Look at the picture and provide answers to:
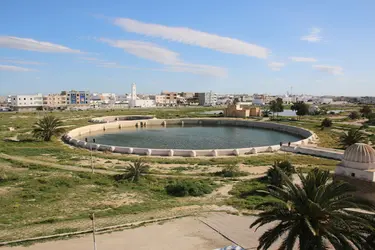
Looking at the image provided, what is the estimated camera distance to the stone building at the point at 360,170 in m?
14.8

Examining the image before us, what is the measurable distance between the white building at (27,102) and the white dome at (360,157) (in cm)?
12272

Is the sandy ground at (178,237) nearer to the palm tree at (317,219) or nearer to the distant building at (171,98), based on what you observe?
the palm tree at (317,219)

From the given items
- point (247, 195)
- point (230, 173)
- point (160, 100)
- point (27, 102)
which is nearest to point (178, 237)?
point (247, 195)

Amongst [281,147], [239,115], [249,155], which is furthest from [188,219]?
[239,115]

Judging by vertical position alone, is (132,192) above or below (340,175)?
below

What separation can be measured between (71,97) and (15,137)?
103m

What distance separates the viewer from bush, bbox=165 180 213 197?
17.8 m

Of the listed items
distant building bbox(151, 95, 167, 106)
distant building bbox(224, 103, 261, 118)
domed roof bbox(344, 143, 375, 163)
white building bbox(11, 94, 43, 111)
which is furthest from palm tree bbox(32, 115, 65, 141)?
distant building bbox(151, 95, 167, 106)

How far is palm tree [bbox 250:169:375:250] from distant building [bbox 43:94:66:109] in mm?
129864

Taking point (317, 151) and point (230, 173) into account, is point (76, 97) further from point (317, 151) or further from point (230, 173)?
point (230, 173)

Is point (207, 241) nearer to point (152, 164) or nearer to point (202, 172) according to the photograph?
point (202, 172)

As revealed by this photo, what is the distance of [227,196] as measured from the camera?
688 inches

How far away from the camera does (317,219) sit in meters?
8.34

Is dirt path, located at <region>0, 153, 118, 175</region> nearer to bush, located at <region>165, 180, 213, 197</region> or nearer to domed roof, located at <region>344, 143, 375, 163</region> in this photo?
bush, located at <region>165, 180, 213, 197</region>
